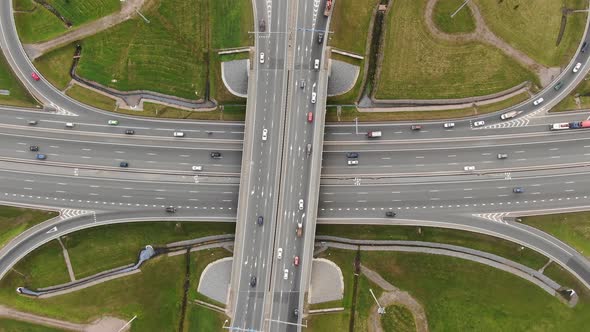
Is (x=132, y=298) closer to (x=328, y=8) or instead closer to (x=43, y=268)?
(x=43, y=268)

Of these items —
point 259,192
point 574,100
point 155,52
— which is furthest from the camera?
point 155,52

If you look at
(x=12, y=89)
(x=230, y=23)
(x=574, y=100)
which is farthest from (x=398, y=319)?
(x=12, y=89)

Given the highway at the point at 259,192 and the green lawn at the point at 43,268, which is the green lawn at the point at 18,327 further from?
the highway at the point at 259,192

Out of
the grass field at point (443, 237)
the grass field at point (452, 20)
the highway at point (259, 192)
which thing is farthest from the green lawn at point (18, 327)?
the grass field at point (452, 20)

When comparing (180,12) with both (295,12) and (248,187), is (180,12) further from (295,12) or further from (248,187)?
(248,187)

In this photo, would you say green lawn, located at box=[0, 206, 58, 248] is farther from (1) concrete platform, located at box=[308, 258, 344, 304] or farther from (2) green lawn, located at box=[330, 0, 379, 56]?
(2) green lawn, located at box=[330, 0, 379, 56]

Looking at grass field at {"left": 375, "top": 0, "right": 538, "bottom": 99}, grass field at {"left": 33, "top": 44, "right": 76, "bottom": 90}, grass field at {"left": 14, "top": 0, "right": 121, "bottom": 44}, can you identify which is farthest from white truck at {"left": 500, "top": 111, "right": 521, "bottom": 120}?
grass field at {"left": 33, "top": 44, "right": 76, "bottom": 90}

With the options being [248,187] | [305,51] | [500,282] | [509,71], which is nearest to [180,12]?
[305,51]
